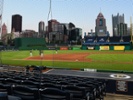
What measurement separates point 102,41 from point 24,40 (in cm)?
2647

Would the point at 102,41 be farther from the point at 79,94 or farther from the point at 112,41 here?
the point at 79,94

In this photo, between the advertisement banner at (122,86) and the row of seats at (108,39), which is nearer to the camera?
the advertisement banner at (122,86)

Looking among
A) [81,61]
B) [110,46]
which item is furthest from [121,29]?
[81,61]

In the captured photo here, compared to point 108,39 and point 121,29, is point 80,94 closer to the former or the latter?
point 108,39

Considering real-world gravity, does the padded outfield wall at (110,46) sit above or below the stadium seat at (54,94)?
above

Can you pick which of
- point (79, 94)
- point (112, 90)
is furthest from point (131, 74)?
point (79, 94)

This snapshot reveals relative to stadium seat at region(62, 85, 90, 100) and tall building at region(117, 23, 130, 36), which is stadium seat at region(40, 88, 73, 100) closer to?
stadium seat at region(62, 85, 90, 100)

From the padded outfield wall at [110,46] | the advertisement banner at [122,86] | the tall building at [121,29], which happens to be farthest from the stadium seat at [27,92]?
the tall building at [121,29]

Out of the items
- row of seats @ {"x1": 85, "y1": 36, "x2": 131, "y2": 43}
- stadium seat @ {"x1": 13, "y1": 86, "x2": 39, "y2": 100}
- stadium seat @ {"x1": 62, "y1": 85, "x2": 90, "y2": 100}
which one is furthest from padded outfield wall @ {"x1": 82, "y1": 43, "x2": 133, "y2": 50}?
stadium seat @ {"x1": 13, "y1": 86, "x2": 39, "y2": 100}

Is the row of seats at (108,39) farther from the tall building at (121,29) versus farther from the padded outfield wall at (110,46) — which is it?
the tall building at (121,29)

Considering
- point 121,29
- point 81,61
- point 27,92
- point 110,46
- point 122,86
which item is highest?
point 121,29

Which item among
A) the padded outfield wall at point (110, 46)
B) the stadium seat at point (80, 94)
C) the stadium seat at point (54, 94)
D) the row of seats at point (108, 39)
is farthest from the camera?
the row of seats at point (108, 39)

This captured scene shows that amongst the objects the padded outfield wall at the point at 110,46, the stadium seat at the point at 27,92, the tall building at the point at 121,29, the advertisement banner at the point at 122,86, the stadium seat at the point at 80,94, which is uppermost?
the tall building at the point at 121,29

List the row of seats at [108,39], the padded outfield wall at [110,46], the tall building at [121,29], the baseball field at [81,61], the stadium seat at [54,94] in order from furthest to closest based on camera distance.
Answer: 1. the tall building at [121,29]
2. the row of seats at [108,39]
3. the padded outfield wall at [110,46]
4. the baseball field at [81,61]
5. the stadium seat at [54,94]
